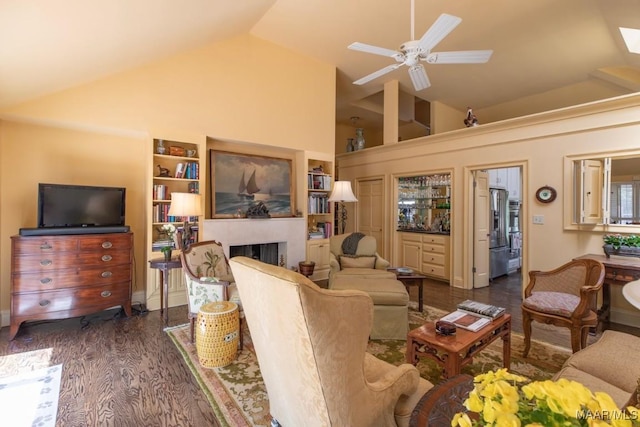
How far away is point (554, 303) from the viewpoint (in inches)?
98.3

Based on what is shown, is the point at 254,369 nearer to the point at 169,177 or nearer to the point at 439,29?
the point at 169,177

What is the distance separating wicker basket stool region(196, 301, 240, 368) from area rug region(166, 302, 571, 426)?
65mm

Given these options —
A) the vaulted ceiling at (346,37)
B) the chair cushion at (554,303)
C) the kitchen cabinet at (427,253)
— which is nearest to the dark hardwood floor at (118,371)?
the vaulted ceiling at (346,37)

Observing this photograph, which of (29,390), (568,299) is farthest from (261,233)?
(568,299)

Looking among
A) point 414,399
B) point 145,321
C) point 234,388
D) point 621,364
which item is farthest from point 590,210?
point 145,321

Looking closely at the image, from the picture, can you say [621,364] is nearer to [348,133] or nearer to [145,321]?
[145,321]

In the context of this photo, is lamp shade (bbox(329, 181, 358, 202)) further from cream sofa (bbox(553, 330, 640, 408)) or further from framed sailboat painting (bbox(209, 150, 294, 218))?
cream sofa (bbox(553, 330, 640, 408))

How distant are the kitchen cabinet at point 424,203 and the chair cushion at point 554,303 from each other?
2.66m

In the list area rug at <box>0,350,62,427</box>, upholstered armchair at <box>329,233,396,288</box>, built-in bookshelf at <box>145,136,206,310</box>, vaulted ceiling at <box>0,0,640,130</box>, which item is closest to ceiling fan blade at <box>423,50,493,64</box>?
vaulted ceiling at <box>0,0,640,130</box>

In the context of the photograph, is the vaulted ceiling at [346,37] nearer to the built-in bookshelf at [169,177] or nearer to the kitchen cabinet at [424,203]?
Result: the built-in bookshelf at [169,177]

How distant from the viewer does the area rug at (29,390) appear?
1788mm

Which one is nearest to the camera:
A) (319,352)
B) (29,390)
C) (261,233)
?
(319,352)

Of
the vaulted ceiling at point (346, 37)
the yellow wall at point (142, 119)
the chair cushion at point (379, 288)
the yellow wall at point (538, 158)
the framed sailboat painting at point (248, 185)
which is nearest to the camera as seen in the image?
the vaulted ceiling at point (346, 37)

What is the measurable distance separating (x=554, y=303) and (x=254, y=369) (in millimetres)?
2569
